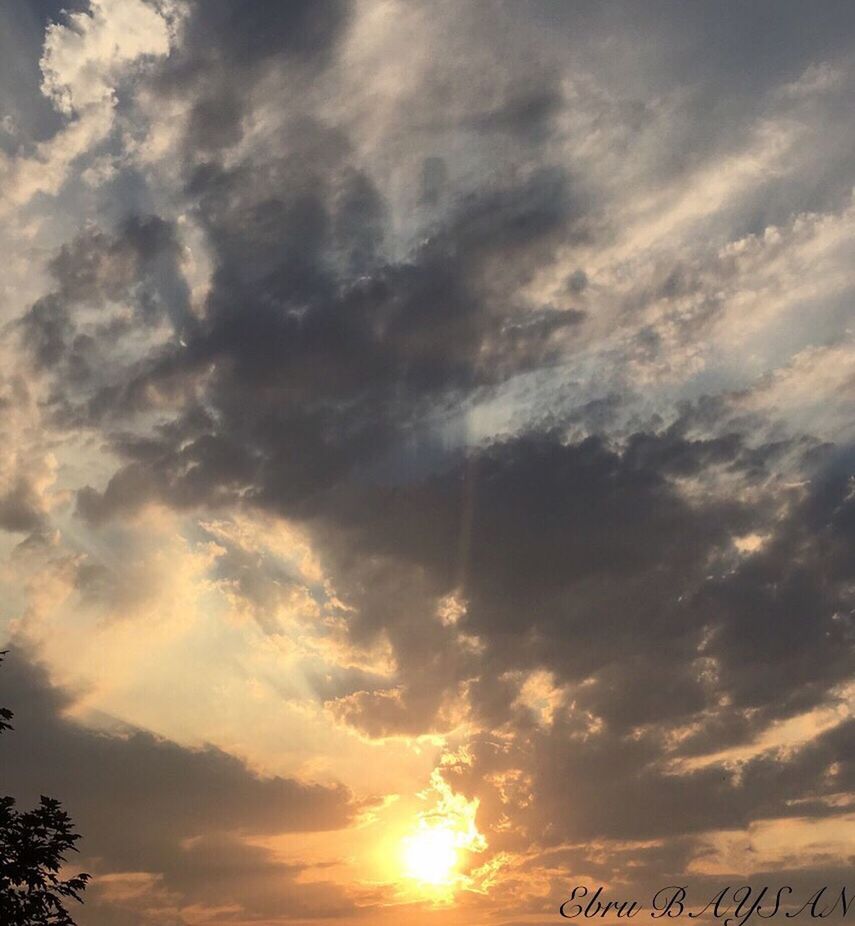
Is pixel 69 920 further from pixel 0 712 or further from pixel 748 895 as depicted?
pixel 748 895

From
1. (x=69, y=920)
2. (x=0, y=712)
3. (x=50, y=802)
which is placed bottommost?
(x=69, y=920)

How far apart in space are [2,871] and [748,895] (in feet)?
222

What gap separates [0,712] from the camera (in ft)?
145

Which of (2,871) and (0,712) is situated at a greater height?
(0,712)

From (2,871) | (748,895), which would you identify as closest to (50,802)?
(2,871)

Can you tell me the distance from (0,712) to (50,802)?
459cm

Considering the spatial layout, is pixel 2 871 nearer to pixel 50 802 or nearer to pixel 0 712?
pixel 50 802

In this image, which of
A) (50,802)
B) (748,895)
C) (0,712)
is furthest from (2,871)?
(748,895)

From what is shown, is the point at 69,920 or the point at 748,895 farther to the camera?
the point at 748,895

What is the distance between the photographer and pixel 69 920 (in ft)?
141

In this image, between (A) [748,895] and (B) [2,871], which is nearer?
(B) [2,871]

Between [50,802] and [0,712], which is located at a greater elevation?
[0,712]

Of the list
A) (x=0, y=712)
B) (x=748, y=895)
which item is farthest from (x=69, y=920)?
(x=748, y=895)

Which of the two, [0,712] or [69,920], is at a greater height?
[0,712]
